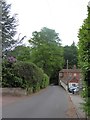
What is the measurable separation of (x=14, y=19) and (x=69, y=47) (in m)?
76.4

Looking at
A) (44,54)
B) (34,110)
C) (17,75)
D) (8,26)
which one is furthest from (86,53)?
(44,54)

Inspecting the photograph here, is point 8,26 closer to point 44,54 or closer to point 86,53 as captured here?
point 86,53

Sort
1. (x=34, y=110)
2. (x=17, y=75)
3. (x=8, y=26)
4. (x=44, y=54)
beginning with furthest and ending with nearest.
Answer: (x=44, y=54) < (x=8, y=26) < (x=17, y=75) < (x=34, y=110)

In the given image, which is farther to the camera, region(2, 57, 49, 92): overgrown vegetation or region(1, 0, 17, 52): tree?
region(1, 0, 17, 52): tree

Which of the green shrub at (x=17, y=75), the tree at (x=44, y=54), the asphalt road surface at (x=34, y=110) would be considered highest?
the tree at (x=44, y=54)

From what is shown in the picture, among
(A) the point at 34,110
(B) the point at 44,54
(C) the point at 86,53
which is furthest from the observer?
(B) the point at 44,54

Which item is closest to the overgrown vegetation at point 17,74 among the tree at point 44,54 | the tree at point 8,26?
the tree at point 8,26

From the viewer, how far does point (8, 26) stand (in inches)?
1847

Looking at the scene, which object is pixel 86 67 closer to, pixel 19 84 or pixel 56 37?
pixel 19 84

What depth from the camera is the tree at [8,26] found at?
45.8m

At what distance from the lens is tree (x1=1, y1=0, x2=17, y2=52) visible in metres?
45.8

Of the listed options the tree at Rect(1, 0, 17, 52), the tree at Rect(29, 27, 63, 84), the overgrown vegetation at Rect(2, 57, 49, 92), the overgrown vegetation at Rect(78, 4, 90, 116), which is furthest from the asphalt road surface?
the tree at Rect(29, 27, 63, 84)

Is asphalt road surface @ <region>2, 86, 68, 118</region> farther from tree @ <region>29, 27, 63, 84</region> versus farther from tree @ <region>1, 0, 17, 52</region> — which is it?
tree @ <region>29, 27, 63, 84</region>

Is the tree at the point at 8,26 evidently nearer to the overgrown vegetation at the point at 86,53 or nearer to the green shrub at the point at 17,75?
the green shrub at the point at 17,75
